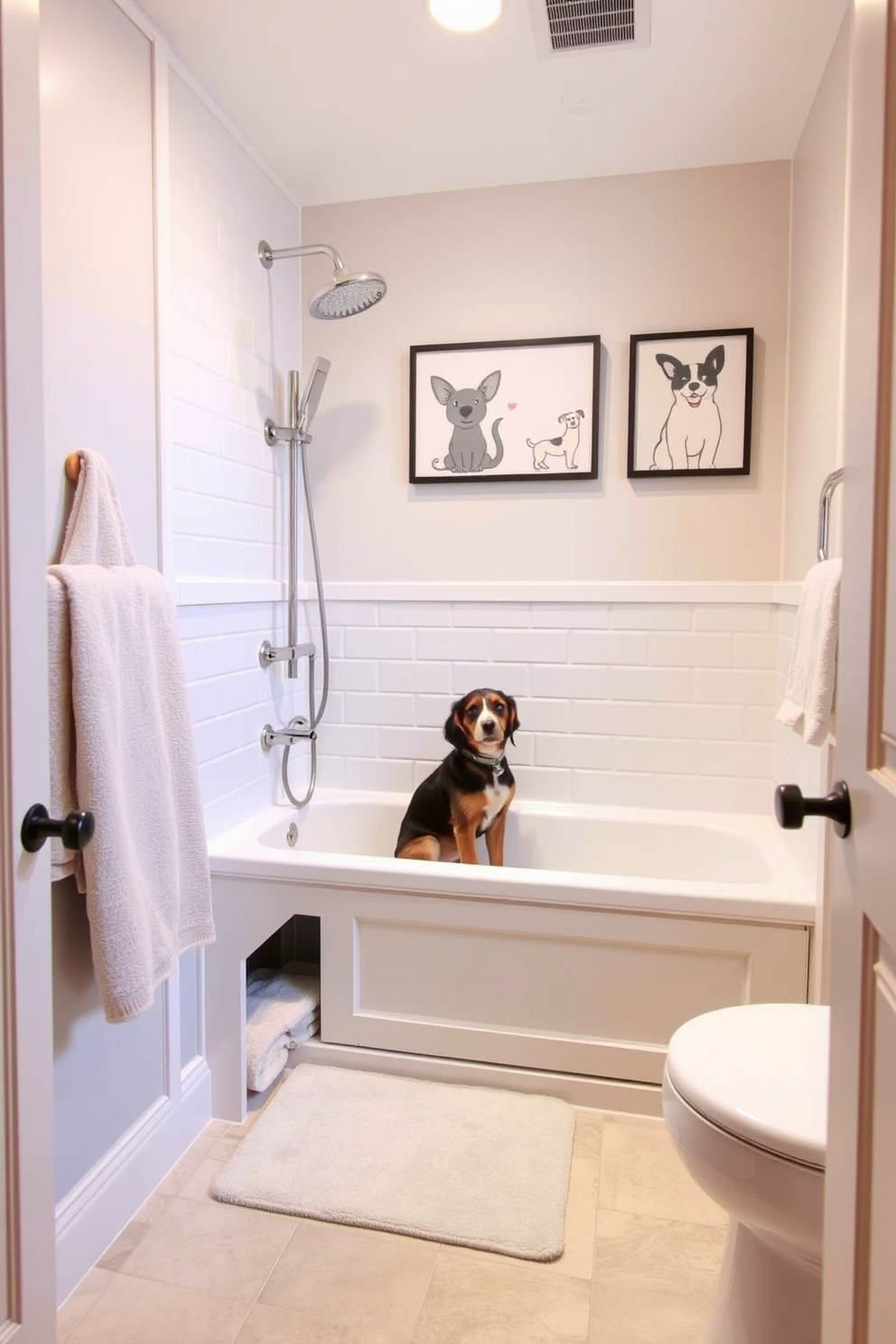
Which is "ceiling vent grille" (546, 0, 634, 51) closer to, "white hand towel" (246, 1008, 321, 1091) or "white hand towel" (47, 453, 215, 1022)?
"white hand towel" (47, 453, 215, 1022)

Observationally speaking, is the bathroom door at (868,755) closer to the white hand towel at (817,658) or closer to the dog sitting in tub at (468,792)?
the white hand towel at (817,658)

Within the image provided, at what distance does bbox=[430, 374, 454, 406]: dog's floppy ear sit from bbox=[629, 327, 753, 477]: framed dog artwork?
1.90 ft

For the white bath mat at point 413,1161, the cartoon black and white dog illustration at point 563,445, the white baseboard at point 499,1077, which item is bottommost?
the white bath mat at point 413,1161

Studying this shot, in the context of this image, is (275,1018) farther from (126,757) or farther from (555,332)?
(555,332)

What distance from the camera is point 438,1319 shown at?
54.7 inches

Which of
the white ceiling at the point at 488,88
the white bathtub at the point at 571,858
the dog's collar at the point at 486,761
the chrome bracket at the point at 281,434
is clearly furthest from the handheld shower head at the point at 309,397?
the white bathtub at the point at 571,858

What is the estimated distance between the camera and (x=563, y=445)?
255cm

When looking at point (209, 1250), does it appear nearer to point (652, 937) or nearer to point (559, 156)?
point (652, 937)

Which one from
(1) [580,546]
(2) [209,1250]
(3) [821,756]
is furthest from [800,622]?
(2) [209,1250]

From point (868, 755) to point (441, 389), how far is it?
7.07 feet

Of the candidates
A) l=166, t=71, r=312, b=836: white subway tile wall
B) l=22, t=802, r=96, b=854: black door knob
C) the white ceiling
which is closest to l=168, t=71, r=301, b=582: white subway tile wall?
l=166, t=71, r=312, b=836: white subway tile wall

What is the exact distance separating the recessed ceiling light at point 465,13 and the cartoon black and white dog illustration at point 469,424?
3.02ft

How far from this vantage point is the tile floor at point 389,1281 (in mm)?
1367

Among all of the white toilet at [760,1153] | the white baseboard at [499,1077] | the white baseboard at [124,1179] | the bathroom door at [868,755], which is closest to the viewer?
the bathroom door at [868,755]
